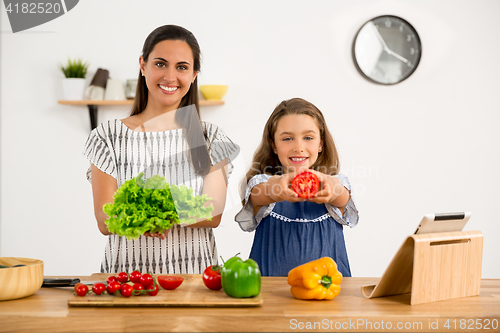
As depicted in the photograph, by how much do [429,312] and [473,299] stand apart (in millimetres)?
252

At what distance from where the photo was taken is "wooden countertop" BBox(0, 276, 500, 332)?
111cm

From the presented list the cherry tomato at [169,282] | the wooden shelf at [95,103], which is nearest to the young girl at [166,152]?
the cherry tomato at [169,282]

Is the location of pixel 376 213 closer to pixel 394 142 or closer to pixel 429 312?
pixel 394 142

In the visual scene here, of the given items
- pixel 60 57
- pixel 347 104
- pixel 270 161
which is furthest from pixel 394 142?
pixel 60 57

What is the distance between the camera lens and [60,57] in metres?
3.41

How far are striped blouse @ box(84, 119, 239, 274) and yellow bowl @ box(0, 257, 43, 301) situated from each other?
0.50m

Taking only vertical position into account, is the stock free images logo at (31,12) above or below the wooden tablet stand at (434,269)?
above

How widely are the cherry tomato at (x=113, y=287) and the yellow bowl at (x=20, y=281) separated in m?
0.22

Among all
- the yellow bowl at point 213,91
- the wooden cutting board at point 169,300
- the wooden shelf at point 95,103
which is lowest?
the wooden cutting board at point 169,300

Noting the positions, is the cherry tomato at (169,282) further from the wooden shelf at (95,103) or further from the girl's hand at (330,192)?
the wooden shelf at (95,103)

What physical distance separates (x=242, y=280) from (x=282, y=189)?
39cm

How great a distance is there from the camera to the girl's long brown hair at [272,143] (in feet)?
6.05

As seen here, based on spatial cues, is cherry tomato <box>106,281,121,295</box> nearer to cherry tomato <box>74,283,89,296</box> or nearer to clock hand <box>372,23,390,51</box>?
cherry tomato <box>74,283,89,296</box>

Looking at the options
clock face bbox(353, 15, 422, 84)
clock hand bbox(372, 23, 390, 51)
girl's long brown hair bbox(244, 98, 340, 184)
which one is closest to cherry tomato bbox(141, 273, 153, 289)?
girl's long brown hair bbox(244, 98, 340, 184)
